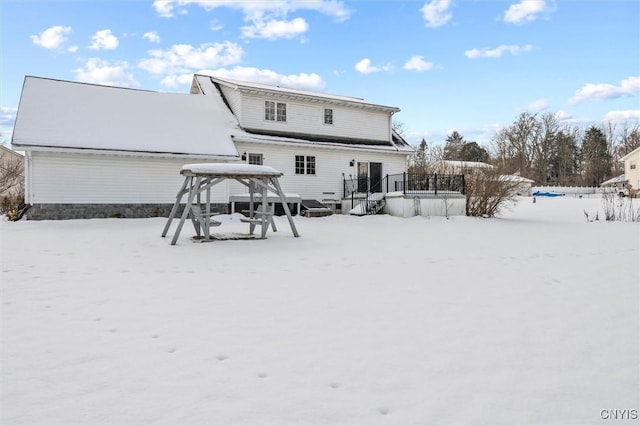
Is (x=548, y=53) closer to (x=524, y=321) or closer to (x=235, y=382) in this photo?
(x=524, y=321)

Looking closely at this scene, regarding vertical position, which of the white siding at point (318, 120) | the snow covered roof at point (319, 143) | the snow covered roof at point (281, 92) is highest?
the snow covered roof at point (281, 92)

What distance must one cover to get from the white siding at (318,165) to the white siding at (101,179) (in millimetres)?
2778

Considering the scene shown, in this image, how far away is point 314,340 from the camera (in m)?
3.19

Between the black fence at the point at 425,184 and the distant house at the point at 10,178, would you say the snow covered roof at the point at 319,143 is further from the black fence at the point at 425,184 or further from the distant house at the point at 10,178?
the distant house at the point at 10,178

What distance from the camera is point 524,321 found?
12.2 ft

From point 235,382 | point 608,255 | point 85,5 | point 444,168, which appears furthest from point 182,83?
point 235,382

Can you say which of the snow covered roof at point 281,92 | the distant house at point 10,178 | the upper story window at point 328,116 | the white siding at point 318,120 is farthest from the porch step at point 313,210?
the distant house at point 10,178

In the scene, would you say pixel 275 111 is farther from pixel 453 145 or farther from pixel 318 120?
pixel 453 145

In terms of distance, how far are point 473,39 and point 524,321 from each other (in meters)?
14.0

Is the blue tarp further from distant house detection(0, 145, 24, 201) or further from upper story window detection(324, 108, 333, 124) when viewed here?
distant house detection(0, 145, 24, 201)

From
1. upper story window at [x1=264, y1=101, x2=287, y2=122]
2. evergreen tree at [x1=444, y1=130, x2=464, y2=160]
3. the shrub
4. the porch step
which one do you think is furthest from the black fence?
evergreen tree at [x1=444, y1=130, x2=464, y2=160]

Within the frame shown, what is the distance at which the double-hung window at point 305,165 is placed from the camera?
60.3 ft

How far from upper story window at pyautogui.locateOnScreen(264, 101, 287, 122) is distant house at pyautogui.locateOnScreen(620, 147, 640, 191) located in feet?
128

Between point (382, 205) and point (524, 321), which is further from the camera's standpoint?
point (382, 205)
